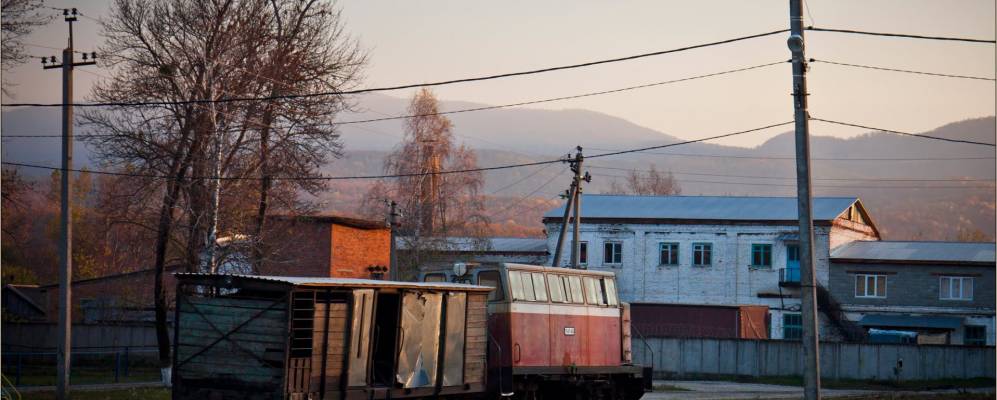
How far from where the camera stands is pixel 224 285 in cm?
1723

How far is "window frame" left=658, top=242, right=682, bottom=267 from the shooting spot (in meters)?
63.5

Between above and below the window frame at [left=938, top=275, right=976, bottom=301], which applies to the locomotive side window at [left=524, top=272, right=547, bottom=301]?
above

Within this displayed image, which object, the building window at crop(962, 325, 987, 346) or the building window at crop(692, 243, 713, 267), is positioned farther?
the building window at crop(692, 243, 713, 267)

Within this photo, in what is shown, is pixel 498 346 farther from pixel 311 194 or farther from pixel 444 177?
pixel 444 177

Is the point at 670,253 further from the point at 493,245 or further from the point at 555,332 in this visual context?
the point at 555,332

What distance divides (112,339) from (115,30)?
16463 millimetres

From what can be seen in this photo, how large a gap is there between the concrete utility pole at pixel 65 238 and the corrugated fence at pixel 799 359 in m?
24.3

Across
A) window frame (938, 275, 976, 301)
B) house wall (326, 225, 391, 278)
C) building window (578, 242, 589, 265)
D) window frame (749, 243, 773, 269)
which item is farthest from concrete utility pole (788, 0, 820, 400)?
building window (578, 242, 589, 265)

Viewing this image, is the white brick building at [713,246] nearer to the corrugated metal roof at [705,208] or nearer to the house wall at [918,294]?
the corrugated metal roof at [705,208]

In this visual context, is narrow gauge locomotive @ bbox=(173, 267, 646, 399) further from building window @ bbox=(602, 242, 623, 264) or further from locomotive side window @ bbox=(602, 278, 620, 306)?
building window @ bbox=(602, 242, 623, 264)

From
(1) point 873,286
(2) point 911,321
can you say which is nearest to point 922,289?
(2) point 911,321

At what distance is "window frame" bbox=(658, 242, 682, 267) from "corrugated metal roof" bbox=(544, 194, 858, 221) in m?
1.58

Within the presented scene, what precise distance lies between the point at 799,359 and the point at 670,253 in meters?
20.1

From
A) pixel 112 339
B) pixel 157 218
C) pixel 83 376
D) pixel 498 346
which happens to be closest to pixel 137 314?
pixel 112 339
